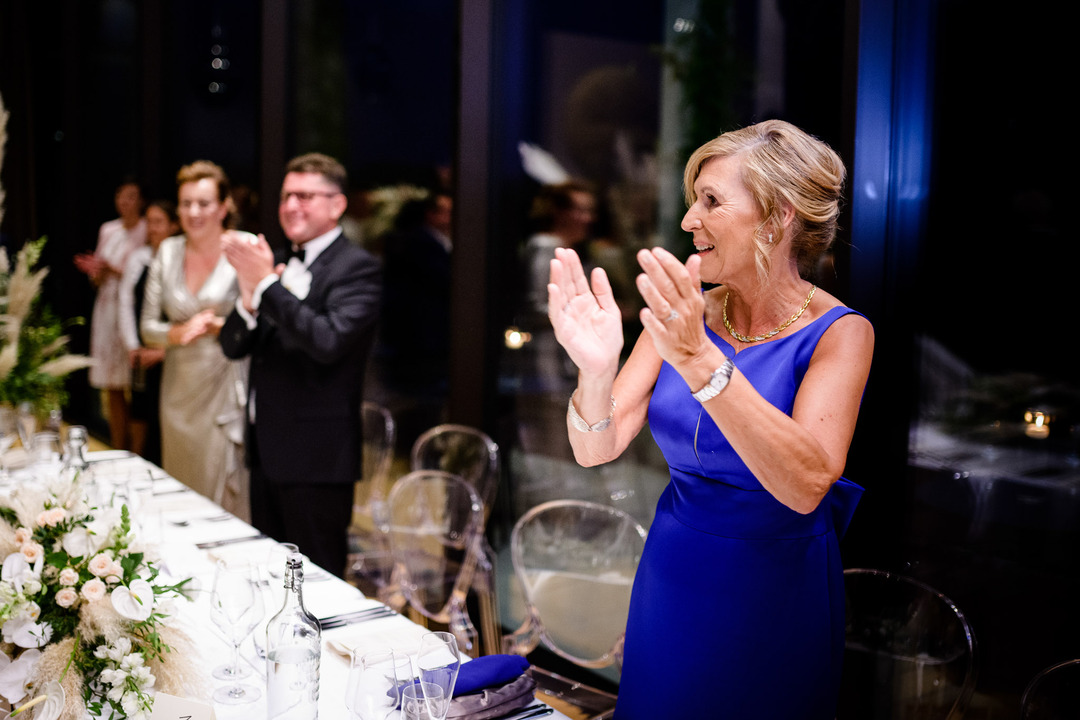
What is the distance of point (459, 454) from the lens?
3.63 meters

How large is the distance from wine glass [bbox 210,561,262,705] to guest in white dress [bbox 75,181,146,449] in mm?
4910

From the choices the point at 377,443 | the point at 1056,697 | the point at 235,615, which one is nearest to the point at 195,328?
the point at 377,443

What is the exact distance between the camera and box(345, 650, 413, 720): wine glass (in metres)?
1.30

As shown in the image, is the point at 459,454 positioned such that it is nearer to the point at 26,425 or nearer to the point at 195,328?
the point at 195,328

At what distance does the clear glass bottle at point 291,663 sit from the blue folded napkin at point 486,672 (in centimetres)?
25

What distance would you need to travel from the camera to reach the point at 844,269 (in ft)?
7.43

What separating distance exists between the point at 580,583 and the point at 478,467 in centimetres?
79

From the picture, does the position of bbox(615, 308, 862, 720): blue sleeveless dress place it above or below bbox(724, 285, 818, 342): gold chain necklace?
below

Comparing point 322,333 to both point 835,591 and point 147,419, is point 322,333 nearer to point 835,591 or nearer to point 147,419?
point 835,591

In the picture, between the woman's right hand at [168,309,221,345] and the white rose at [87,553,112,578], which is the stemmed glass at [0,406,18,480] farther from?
the white rose at [87,553,112,578]

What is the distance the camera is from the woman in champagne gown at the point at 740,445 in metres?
1.55

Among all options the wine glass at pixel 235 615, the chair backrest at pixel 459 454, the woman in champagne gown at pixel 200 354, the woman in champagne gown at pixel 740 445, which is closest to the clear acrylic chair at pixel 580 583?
the chair backrest at pixel 459 454

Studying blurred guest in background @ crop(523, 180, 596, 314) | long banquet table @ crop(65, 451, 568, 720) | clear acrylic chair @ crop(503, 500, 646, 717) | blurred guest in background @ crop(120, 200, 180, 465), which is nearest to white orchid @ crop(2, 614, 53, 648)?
long banquet table @ crop(65, 451, 568, 720)

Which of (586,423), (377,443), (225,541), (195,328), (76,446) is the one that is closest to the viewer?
(586,423)
